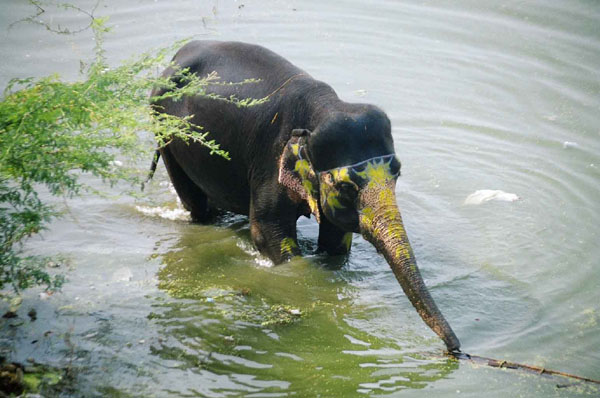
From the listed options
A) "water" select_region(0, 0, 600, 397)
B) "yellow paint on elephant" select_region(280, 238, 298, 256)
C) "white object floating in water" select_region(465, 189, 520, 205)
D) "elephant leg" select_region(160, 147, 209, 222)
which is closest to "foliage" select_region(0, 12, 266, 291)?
"water" select_region(0, 0, 600, 397)

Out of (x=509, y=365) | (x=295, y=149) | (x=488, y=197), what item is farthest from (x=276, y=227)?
(x=488, y=197)

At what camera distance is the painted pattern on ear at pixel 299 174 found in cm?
541

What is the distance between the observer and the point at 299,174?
5.51 m

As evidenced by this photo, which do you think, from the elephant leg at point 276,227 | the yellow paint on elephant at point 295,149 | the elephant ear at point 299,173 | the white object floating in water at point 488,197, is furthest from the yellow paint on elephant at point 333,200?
the white object floating in water at point 488,197

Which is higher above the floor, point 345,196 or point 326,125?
point 326,125

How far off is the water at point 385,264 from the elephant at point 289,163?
35 cm

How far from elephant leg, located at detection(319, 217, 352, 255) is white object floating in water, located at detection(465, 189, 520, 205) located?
5.57 feet

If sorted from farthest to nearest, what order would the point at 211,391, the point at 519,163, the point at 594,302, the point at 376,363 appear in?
1. the point at 519,163
2. the point at 594,302
3. the point at 376,363
4. the point at 211,391

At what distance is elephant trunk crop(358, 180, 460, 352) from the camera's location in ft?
14.0

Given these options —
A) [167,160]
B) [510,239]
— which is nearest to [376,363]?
[510,239]

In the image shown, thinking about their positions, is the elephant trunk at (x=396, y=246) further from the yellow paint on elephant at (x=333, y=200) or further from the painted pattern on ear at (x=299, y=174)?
the painted pattern on ear at (x=299, y=174)

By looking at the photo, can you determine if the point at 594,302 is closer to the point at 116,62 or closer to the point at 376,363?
the point at 376,363

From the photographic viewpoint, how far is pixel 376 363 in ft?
14.8

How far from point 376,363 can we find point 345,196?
1.18m
